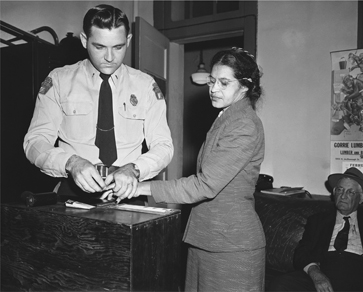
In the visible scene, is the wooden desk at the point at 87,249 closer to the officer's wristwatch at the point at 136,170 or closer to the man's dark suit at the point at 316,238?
the officer's wristwatch at the point at 136,170

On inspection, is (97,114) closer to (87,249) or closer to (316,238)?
(87,249)

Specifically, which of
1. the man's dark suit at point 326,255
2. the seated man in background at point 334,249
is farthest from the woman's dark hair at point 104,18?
the man's dark suit at point 326,255

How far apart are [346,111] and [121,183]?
304cm

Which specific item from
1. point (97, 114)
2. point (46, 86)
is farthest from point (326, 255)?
point (46, 86)

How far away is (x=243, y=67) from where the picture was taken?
172cm

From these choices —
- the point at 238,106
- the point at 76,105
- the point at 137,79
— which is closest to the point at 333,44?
the point at 238,106

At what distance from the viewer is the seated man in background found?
2398 millimetres

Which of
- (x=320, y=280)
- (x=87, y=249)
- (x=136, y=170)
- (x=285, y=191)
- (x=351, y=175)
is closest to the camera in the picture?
(x=87, y=249)

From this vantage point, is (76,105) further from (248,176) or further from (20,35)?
(20,35)

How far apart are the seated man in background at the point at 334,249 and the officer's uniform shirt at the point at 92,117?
1.55 meters

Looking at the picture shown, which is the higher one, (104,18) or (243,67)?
(104,18)

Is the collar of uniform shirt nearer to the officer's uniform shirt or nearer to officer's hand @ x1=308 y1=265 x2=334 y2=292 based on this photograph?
the officer's uniform shirt

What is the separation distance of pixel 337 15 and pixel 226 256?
310 cm

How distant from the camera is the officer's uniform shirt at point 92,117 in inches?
60.2
